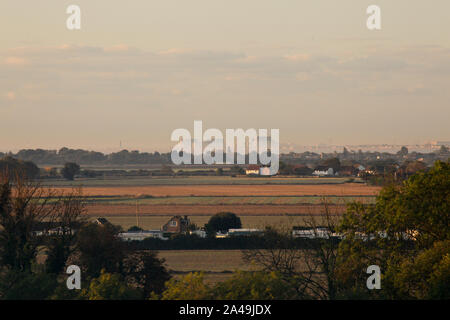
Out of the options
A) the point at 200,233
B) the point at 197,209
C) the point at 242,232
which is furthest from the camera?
the point at 197,209

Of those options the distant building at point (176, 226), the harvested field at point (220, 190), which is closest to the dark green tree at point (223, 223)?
the distant building at point (176, 226)

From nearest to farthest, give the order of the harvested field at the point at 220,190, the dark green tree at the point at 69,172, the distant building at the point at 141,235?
the distant building at the point at 141,235, the harvested field at the point at 220,190, the dark green tree at the point at 69,172

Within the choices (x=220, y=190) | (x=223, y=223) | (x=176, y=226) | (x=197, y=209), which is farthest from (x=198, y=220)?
(x=220, y=190)

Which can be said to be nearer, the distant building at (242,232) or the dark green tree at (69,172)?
the distant building at (242,232)

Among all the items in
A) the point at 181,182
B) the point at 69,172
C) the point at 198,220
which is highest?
the point at 69,172

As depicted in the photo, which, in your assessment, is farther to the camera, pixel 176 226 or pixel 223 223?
pixel 223 223

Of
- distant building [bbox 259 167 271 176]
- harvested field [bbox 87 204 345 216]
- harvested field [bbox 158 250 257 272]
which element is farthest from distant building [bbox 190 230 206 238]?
distant building [bbox 259 167 271 176]

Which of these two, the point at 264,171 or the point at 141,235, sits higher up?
the point at 141,235

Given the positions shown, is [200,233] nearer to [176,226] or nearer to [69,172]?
[176,226]

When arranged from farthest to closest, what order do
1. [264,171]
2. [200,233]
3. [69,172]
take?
[264,171] < [69,172] < [200,233]

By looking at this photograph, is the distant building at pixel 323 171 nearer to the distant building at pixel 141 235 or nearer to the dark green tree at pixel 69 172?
the dark green tree at pixel 69 172

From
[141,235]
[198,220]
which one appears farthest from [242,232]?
[198,220]

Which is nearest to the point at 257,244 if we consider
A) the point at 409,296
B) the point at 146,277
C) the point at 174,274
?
the point at 174,274
